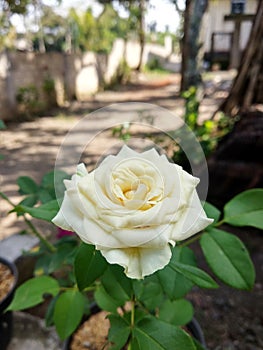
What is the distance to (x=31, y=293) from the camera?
35.5 inches

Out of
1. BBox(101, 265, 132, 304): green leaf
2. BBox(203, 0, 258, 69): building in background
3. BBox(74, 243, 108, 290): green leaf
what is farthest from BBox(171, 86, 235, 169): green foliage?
BBox(203, 0, 258, 69): building in background

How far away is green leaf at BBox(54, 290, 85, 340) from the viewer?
2.80 feet

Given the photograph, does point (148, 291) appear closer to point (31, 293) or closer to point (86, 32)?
point (31, 293)

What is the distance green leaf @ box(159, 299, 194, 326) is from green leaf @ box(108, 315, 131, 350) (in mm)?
308

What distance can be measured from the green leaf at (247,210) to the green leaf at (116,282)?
0.32 meters

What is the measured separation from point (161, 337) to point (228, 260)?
238mm

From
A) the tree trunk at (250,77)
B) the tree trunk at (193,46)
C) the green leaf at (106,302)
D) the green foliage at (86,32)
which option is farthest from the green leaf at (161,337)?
the green foliage at (86,32)

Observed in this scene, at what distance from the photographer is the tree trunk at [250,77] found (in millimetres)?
3105

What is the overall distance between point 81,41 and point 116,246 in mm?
14737

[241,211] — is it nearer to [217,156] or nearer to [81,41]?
[217,156]

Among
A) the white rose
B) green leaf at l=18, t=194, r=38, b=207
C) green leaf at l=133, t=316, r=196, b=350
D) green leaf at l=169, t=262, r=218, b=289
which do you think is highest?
the white rose

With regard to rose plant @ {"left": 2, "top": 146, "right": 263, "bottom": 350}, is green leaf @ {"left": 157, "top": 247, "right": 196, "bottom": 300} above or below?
below

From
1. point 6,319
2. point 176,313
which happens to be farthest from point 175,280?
point 6,319

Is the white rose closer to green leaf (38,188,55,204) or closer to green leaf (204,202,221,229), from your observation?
green leaf (204,202,221,229)
